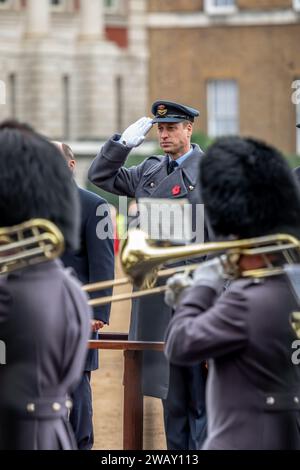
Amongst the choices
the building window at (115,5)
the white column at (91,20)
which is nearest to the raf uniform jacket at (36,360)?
the white column at (91,20)

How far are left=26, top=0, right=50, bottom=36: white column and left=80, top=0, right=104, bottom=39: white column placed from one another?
3.17 ft

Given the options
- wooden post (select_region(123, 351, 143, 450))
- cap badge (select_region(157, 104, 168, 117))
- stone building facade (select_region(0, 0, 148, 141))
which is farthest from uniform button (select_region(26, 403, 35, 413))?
stone building facade (select_region(0, 0, 148, 141))

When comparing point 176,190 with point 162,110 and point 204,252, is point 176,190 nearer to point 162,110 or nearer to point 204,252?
point 162,110

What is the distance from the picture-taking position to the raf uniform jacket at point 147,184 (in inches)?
314

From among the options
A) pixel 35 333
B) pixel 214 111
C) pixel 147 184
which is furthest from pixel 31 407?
pixel 214 111

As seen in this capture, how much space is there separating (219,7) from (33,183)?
3594 centimetres

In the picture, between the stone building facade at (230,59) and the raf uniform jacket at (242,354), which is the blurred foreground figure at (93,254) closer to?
the raf uniform jacket at (242,354)

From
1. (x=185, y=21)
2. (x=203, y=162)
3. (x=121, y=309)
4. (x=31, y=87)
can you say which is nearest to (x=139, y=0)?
(x=185, y=21)

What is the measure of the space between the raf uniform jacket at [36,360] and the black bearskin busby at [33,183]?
0.73 ft

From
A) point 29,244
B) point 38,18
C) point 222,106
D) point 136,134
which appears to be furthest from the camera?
point 222,106

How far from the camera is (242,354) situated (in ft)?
16.4

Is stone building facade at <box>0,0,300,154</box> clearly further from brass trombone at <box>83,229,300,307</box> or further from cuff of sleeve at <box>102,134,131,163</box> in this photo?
brass trombone at <box>83,229,300,307</box>

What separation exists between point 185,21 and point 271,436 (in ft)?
118

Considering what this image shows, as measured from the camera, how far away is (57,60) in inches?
1517
